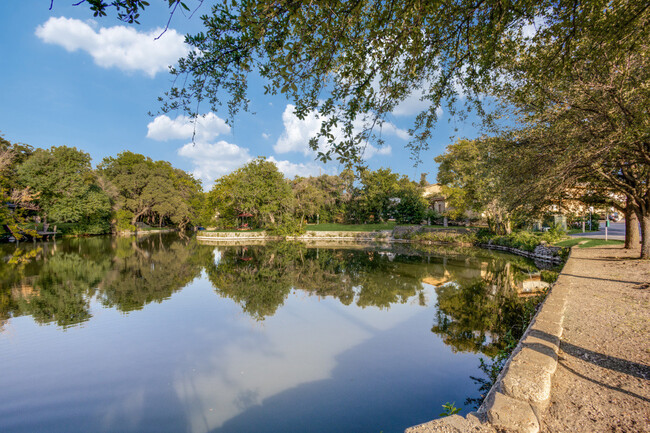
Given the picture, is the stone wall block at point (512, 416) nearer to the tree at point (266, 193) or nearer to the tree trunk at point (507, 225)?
the tree trunk at point (507, 225)

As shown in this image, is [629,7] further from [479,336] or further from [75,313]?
[75,313]

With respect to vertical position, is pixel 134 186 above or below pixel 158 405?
above

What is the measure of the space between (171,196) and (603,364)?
46351 millimetres

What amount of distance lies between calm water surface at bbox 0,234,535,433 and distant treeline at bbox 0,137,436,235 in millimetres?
16094

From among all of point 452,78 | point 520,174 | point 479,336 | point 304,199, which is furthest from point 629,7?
point 304,199

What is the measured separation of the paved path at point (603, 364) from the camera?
217cm

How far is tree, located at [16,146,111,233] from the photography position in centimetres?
2577

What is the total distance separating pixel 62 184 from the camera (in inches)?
1077

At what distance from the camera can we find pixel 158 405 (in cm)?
409

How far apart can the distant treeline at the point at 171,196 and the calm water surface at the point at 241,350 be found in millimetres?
16094

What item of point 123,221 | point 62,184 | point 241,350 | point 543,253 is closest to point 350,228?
point 543,253

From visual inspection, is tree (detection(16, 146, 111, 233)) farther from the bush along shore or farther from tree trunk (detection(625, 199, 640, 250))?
tree trunk (detection(625, 199, 640, 250))

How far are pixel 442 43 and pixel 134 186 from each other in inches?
1800

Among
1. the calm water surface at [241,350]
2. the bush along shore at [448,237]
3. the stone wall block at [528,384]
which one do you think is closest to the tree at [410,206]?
the bush along shore at [448,237]
